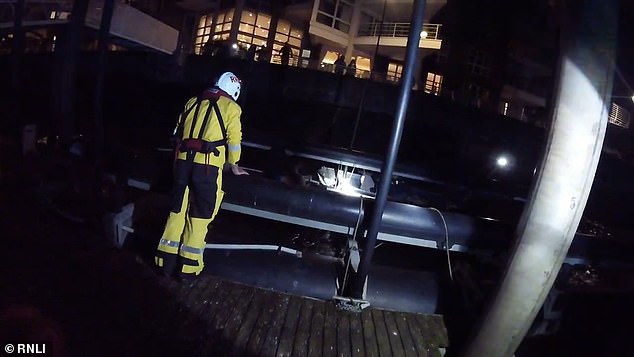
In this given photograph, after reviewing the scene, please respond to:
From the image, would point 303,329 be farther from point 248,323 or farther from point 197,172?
point 197,172

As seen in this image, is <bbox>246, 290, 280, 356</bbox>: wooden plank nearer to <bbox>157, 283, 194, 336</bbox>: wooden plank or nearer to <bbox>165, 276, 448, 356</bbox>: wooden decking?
<bbox>165, 276, 448, 356</bbox>: wooden decking

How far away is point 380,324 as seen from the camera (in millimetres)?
2475

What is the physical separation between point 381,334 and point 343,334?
0.32 meters

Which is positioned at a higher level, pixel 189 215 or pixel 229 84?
pixel 229 84

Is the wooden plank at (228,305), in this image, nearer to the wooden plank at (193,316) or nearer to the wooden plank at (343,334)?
the wooden plank at (193,316)

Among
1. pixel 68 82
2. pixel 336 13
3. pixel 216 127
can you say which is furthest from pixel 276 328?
pixel 336 13

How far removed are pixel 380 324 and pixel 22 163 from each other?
5.16 meters

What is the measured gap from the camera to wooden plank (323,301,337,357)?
212 cm

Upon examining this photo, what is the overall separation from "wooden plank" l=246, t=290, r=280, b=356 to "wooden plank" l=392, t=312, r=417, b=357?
104 centimetres

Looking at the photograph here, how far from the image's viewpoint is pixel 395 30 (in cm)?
1727

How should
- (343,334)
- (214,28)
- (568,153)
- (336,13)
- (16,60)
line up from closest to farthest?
(568,153), (343,334), (16,60), (336,13), (214,28)

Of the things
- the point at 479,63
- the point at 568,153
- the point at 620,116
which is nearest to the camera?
the point at 568,153

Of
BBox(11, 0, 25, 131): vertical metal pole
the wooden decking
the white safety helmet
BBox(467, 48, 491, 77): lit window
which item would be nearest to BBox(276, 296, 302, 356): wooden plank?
the wooden decking

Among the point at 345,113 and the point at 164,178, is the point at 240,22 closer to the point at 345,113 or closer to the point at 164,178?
the point at 345,113
